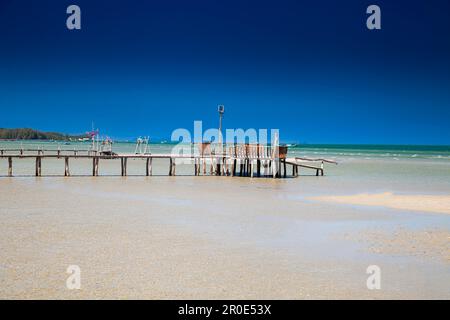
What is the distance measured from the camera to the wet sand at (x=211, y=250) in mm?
6609

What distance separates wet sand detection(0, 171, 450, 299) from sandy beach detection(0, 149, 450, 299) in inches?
0.7

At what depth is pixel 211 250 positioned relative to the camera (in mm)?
8711

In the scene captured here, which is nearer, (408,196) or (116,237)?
(116,237)

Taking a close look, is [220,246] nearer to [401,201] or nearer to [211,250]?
[211,250]

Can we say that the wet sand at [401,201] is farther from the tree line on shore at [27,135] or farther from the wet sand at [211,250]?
the tree line on shore at [27,135]

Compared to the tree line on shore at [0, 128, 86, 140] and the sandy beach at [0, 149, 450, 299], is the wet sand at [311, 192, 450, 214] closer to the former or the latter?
the sandy beach at [0, 149, 450, 299]

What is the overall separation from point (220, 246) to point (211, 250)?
0.36 meters

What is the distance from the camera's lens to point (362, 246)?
9.17 meters

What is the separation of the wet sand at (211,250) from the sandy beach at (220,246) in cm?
2

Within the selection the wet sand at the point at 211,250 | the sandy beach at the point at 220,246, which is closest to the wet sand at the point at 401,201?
the sandy beach at the point at 220,246

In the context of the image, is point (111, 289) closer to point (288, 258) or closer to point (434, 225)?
point (288, 258)

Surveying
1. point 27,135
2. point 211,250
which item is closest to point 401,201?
point 211,250
